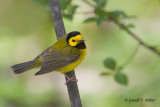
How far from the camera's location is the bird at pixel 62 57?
391 cm

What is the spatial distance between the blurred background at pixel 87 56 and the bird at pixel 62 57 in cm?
131

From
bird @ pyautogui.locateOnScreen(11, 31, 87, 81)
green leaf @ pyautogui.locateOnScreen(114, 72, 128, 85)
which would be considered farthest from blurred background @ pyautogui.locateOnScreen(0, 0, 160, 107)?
bird @ pyautogui.locateOnScreen(11, 31, 87, 81)

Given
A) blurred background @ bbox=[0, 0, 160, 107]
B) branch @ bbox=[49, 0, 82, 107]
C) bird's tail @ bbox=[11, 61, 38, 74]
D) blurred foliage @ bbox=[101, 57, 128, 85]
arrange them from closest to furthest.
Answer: branch @ bbox=[49, 0, 82, 107]
blurred foliage @ bbox=[101, 57, 128, 85]
bird's tail @ bbox=[11, 61, 38, 74]
blurred background @ bbox=[0, 0, 160, 107]

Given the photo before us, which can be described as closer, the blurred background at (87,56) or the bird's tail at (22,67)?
the bird's tail at (22,67)

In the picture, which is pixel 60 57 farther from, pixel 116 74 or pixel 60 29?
pixel 116 74

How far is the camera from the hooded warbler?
3908 mm

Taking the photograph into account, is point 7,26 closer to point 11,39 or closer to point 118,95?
point 11,39

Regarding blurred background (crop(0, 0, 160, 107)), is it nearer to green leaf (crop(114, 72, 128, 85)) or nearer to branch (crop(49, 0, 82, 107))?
green leaf (crop(114, 72, 128, 85))

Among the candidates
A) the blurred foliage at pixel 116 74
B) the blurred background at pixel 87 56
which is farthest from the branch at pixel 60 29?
the blurred background at pixel 87 56

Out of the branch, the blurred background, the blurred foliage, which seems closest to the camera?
Answer: the branch

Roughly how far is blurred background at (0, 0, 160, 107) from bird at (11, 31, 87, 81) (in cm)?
131

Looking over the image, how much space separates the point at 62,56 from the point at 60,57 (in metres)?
0.03

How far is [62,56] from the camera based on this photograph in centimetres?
405

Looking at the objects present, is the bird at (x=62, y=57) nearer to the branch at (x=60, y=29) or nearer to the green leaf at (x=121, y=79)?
the branch at (x=60, y=29)
